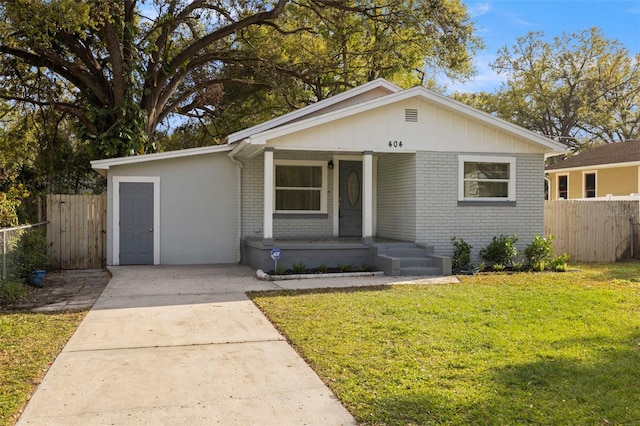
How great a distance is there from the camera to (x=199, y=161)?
46.7ft

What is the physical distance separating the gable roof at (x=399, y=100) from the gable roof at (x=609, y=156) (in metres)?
12.9

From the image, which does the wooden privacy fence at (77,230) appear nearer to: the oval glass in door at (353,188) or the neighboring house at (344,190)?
the neighboring house at (344,190)

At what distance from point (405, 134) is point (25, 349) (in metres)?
9.36

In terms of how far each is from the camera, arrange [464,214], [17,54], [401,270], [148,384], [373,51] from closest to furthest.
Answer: [148,384] → [401,270] → [464,214] → [17,54] → [373,51]

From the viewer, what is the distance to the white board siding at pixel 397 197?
516 inches

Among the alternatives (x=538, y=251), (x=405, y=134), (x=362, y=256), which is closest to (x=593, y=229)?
(x=538, y=251)

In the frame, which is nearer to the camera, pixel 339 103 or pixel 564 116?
pixel 339 103

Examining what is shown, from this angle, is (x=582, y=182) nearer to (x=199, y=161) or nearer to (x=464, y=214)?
(x=464, y=214)

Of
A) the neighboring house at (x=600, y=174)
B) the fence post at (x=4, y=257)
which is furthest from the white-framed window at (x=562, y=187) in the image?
the fence post at (x=4, y=257)

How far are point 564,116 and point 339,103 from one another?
93.1 ft

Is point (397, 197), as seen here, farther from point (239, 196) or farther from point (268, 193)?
point (239, 196)

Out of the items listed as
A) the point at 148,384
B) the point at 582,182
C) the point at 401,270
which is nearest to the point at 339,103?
the point at 401,270

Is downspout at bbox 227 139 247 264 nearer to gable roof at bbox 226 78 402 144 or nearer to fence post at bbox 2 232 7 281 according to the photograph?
gable roof at bbox 226 78 402 144

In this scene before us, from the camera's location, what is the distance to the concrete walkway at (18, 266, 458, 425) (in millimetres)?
4105
